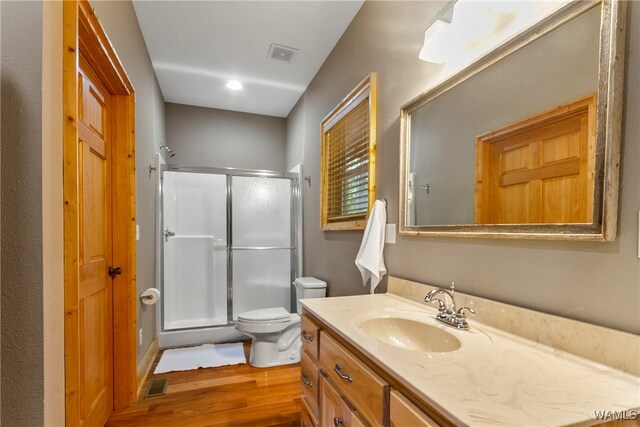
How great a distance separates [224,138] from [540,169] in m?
3.51

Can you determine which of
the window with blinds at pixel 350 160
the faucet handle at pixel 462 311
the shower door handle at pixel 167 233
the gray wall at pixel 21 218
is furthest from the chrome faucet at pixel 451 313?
the shower door handle at pixel 167 233

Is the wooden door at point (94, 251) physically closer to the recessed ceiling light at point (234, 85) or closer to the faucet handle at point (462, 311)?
the recessed ceiling light at point (234, 85)

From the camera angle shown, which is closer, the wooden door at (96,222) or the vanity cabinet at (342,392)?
the vanity cabinet at (342,392)

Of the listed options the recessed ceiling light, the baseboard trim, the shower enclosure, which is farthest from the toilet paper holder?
the recessed ceiling light

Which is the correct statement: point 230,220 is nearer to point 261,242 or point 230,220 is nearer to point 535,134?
point 261,242

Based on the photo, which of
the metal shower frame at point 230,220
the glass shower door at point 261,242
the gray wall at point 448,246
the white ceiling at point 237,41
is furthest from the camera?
the glass shower door at point 261,242

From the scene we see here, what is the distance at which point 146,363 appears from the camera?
2.39m

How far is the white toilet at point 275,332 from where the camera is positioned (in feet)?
8.00

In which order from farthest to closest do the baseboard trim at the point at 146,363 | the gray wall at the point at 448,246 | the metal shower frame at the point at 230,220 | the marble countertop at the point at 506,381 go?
the metal shower frame at the point at 230,220
the baseboard trim at the point at 146,363
the gray wall at the point at 448,246
the marble countertop at the point at 506,381

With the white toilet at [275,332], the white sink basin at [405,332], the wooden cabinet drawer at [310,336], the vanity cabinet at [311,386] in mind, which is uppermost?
the white sink basin at [405,332]

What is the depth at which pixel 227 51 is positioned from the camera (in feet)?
8.21

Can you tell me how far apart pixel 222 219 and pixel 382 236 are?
82.7 inches

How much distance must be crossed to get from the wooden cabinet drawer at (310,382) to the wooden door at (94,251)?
105 centimetres

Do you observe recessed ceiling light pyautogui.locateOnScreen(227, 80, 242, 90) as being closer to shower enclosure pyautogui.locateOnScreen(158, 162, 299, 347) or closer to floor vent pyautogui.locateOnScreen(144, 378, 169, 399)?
shower enclosure pyautogui.locateOnScreen(158, 162, 299, 347)
